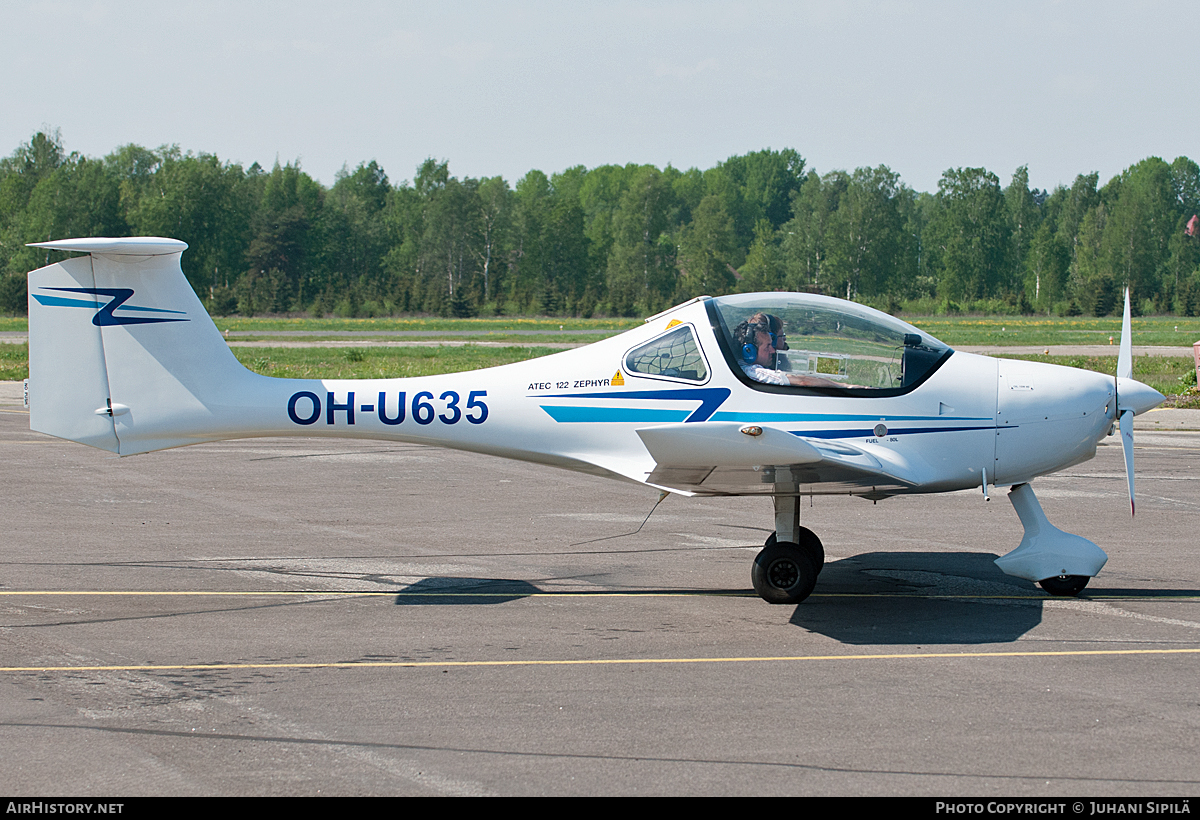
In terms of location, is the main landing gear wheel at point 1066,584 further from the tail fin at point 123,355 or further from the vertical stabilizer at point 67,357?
the vertical stabilizer at point 67,357

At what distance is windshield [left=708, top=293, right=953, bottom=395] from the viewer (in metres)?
8.41

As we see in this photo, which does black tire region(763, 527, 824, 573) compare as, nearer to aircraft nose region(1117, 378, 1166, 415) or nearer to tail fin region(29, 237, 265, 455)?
aircraft nose region(1117, 378, 1166, 415)

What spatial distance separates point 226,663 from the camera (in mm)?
6953

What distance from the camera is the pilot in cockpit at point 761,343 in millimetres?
8414

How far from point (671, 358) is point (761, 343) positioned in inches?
28.7

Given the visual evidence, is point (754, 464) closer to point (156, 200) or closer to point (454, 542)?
point (454, 542)

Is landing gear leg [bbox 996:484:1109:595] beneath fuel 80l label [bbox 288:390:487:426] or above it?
beneath

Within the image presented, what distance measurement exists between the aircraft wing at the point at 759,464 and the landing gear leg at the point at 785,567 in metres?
0.26

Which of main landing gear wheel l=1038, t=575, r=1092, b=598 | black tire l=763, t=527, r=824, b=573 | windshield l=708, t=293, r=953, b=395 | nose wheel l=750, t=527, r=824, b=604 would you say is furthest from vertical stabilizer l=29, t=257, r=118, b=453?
main landing gear wheel l=1038, t=575, r=1092, b=598

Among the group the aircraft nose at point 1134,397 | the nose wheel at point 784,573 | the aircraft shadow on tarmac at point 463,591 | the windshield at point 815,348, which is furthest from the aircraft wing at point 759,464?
the aircraft nose at point 1134,397

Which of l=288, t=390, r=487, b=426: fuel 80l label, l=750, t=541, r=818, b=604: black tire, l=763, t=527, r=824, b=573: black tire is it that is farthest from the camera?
l=763, t=527, r=824, b=573: black tire

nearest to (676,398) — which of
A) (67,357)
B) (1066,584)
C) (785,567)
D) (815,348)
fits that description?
(815,348)

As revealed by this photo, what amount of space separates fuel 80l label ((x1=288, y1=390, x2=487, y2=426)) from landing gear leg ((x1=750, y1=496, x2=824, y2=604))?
2545 mm
